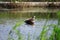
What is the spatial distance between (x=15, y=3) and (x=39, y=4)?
68.8 inches

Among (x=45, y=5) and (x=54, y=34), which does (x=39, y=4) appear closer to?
(x=45, y=5)

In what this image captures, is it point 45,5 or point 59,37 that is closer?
point 59,37

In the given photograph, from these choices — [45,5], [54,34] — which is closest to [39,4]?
[45,5]

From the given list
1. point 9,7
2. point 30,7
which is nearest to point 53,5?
point 30,7

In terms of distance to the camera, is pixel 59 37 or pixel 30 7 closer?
pixel 59 37

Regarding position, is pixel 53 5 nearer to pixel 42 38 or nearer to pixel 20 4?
pixel 20 4

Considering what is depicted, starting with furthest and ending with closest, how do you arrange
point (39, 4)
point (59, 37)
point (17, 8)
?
point (39, 4), point (17, 8), point (59, 37)

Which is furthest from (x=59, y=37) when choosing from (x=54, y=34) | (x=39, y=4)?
(x=39, y=4)

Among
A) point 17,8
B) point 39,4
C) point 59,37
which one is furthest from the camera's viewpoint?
point 39,4

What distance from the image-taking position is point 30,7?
59.7 ft

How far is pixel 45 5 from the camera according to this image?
18.3m

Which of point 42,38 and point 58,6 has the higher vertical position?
point 42,38

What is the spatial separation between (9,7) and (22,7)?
0.86 m

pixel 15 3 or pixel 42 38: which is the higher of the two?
pixel 42 38
